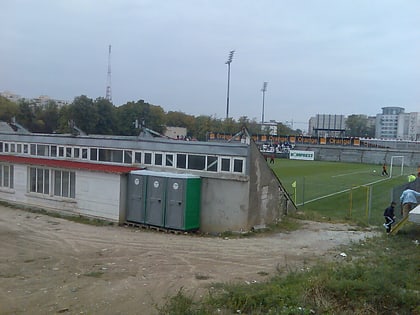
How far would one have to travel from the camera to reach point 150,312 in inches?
318

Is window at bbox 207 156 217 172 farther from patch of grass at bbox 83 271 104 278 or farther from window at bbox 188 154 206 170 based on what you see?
patch of grass at bbox 83 271 104 278

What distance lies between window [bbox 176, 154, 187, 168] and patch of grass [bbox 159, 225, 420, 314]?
9073mm

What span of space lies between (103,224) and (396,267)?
1199 centimetres

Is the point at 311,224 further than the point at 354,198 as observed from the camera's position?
No

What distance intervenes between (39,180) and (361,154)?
2688 inches

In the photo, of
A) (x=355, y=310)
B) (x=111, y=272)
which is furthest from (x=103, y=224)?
(x=355, y=310)

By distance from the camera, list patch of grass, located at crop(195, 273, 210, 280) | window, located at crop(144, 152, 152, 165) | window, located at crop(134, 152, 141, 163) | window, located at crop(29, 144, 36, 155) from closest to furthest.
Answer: patch of grass, located at crop(195, 273, 210, 280) → window, located at crop(144, 152, 152, 165) → window, located at crop(134, 152, 141, 163) → window, located at crop(29, 144, 36, 155)

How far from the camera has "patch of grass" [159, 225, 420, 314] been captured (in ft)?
24.3

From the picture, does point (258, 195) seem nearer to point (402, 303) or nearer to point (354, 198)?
point (402, 303)

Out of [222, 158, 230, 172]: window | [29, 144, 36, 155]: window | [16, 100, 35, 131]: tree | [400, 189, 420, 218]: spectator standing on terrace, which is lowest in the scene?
[400, 189, 420, 218]: spectator standing on terrace

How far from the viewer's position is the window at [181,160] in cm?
1828

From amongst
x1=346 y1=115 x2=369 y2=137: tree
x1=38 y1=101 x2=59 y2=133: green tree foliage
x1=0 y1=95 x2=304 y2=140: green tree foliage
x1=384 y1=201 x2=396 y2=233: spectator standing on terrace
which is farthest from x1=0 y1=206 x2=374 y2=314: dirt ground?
x1=346 y1=115 x2=369 y2=137: tree

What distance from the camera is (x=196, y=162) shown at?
17969mm

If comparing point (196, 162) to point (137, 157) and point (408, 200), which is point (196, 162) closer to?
point (137, 157)
